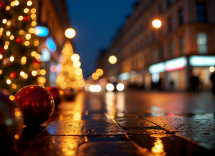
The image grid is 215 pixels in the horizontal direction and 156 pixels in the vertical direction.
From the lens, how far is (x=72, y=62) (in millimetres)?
32688

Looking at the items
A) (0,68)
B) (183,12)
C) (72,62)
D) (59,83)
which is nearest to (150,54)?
(183,12)

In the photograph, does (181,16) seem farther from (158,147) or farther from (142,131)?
(158,147)

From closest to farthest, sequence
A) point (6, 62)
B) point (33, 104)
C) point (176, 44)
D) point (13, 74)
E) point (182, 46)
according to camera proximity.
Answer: point (33, 104) < point (6, 62) < point (13, 74) < point (182, 46) < point (176, 44)

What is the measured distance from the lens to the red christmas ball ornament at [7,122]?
1.94 metres

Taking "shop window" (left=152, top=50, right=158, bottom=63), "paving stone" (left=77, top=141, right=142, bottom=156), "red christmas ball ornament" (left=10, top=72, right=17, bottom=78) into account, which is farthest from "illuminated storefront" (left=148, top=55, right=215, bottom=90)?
"paving stone" (left=77, top=141, right=142, bottom=156)

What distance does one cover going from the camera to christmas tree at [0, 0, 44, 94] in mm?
7328

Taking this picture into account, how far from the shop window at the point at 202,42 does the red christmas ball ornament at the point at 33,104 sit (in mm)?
27631

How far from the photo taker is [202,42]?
26.9 meters

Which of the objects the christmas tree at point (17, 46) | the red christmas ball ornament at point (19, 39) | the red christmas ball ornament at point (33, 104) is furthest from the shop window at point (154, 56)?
the red christmas ball ornament at point (33, 104)

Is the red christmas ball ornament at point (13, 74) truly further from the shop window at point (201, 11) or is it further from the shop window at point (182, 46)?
the shop window at point (201, 11)

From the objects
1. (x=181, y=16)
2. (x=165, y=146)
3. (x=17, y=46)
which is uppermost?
(x=181, y=16)

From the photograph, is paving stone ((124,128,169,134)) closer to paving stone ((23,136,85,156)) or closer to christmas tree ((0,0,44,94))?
paving stone ((23,136,85,156))

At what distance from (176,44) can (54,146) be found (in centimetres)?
3016

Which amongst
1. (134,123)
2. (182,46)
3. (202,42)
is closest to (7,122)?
Result: (134,123)
